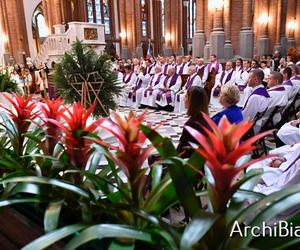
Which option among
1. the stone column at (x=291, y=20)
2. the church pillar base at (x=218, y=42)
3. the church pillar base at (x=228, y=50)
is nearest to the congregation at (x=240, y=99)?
the church pillar base at (x=218, y=42)

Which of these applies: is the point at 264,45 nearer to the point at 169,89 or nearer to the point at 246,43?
the point at 246,43

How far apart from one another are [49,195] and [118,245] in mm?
447

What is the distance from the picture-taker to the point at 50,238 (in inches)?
36.1

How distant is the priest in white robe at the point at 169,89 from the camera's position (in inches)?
363

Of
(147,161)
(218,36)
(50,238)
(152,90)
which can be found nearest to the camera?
(50,238)

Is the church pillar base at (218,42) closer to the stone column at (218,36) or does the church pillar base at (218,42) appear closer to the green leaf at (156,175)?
the stone column at (218,36)

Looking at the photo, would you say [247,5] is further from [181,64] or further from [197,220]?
[197,220]

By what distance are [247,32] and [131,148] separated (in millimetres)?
12499

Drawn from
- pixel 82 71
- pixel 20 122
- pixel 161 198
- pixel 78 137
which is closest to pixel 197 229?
pixel 161 198

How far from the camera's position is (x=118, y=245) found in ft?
3.12

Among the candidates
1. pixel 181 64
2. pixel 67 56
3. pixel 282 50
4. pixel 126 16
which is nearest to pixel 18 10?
pixel 126 16

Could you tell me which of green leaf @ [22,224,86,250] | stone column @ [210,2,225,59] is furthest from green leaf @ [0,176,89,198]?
stone column @ [210,2,225,59]

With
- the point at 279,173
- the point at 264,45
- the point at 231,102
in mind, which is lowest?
the point at 279,173

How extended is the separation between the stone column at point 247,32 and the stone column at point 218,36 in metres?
0.83
